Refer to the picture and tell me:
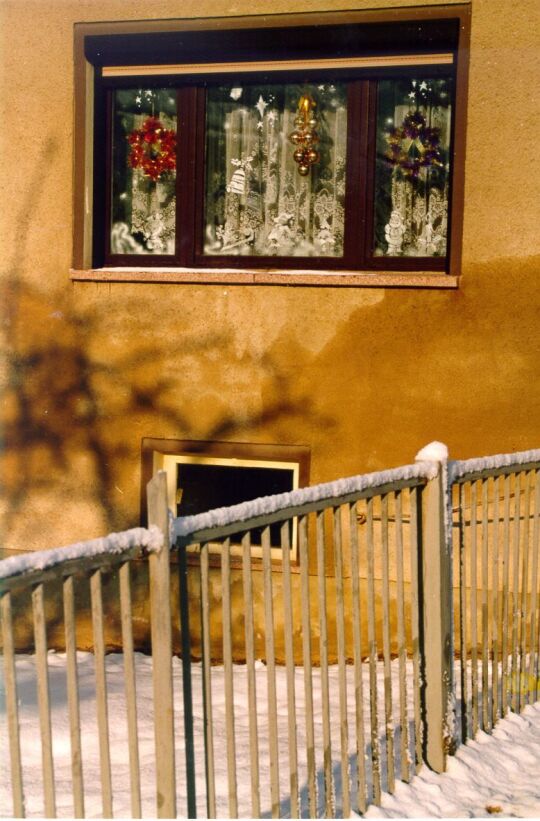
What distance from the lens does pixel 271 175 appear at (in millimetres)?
7273

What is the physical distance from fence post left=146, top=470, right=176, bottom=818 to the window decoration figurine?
493cm

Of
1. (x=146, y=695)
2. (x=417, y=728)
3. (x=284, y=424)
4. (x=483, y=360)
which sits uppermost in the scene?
(x=483, y=360)

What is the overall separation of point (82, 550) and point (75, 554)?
0.10ft

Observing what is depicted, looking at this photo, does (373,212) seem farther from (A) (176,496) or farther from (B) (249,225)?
(A) (176,496)

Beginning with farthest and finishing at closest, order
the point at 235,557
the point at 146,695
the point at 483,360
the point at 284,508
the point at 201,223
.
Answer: the point at 201,223 < the point at 235,557 < the point at 483,360 < the point at 146,695 < the point at 284,508

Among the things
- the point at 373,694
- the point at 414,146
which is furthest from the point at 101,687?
the point at 414,146

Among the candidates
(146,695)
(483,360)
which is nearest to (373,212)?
(483,360)

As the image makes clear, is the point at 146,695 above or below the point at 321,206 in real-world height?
below

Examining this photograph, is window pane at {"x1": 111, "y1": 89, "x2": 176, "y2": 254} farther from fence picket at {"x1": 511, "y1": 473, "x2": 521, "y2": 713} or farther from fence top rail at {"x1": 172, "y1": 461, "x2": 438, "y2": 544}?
fence top rail at {"x1": 172, "y1": 461, "x2": 438, "y2": 544}

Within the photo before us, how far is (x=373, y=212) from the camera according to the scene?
7.06 m

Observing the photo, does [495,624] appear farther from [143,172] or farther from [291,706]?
[143,172]

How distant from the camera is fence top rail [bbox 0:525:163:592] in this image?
2199 millimetres

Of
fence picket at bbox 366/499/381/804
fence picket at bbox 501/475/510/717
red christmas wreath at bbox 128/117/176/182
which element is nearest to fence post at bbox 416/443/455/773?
fence picket at bbox 366/499/381/804

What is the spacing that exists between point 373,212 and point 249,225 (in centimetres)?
94
